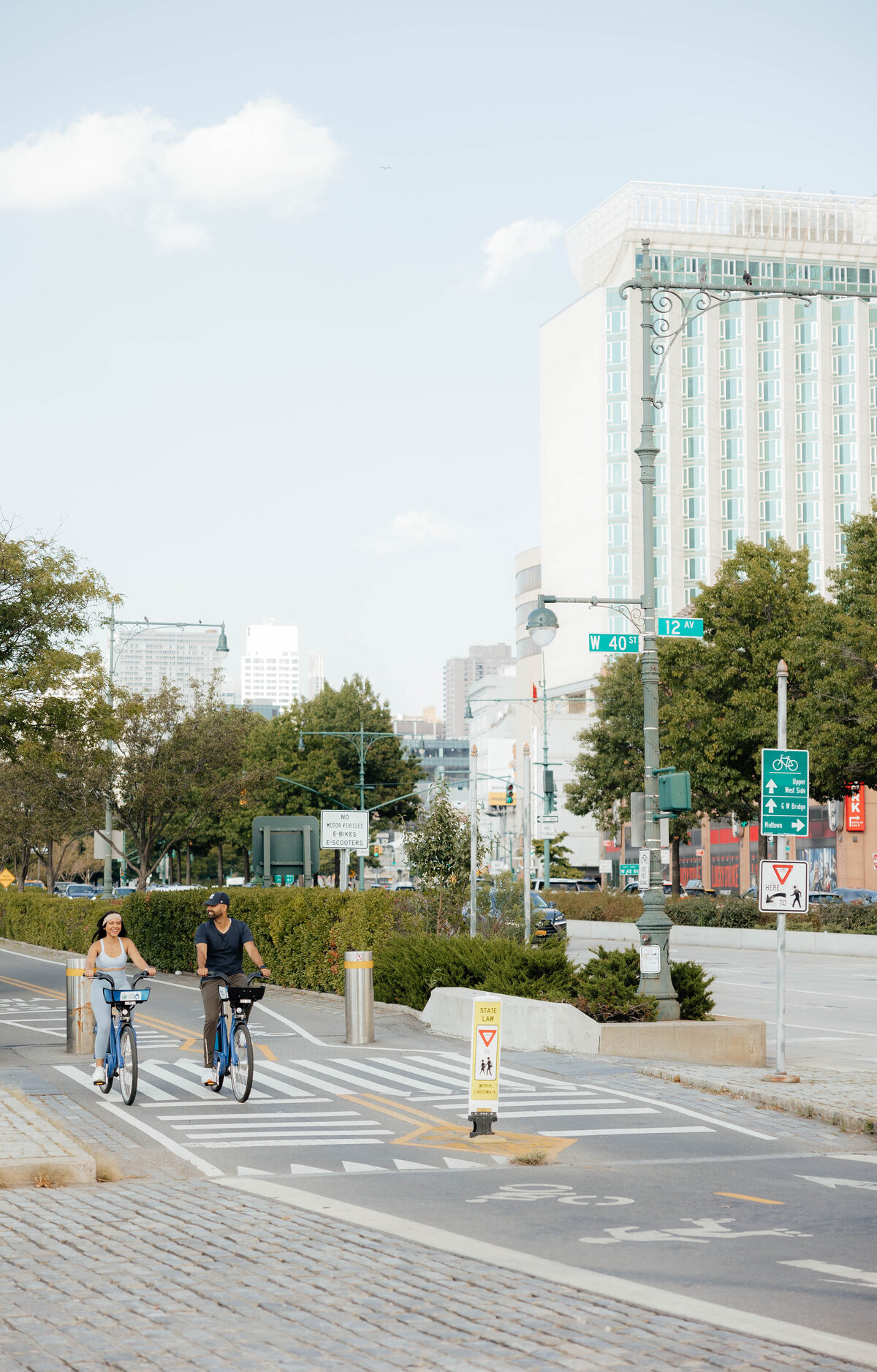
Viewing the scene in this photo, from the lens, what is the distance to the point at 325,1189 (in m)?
9.49

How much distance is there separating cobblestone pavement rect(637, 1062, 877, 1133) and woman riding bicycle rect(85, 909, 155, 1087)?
5.20 m

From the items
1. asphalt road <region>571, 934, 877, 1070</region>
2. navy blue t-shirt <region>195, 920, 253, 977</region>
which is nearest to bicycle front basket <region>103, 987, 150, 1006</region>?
navy blue t-shirt <region>195, 920, 253, 977</region>

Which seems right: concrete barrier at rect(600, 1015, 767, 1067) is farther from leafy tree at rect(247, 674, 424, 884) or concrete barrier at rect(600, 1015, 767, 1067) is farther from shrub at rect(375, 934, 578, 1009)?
leafy tree at rect(247, 674, 424, 884)

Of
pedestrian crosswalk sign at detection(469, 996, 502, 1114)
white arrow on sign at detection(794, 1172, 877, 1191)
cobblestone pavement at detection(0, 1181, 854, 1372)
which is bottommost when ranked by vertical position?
white arrow on sign at detection(794, 1172, 877, 1191)

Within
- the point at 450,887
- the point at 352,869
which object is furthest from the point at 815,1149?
the point at 352,869

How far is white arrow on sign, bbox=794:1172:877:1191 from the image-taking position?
9.80 metres

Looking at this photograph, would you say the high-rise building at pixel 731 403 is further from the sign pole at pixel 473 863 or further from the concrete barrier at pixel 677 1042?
the concrete barrier at pixel 677 1042

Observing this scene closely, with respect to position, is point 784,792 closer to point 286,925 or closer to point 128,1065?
point 128,1065

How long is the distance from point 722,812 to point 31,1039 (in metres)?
36.8

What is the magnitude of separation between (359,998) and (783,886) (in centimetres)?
547

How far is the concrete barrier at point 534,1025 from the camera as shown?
16750 mm

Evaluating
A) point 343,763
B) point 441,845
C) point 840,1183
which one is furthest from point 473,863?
point 343,763

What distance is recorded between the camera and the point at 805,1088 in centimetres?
1409

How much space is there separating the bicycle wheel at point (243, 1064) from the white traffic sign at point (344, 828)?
13.8 metres
